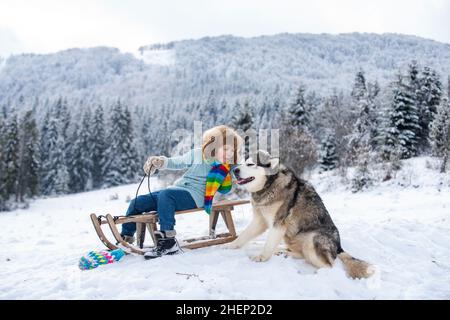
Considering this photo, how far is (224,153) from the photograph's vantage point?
16.3ft

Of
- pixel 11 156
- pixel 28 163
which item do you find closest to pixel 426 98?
pixel 11 156

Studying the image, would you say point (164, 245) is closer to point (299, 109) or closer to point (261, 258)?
point (261, 258)

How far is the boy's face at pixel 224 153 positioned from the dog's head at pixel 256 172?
1.59 feet

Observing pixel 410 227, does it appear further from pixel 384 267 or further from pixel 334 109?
pixel 334 109

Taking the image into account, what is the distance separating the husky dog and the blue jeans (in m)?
0.85

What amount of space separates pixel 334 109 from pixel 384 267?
36.0 metres

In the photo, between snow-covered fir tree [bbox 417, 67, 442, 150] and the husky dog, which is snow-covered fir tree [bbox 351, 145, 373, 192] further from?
snow-covered fir tree [bbox 417, 67, 442, 150]

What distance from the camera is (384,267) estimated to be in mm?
4402

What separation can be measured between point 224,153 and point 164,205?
42.8 inches

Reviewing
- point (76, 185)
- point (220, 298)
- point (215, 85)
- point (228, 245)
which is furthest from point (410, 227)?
point (215, 85)

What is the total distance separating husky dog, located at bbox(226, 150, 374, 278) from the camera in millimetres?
4180

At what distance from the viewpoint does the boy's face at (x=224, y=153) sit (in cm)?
496

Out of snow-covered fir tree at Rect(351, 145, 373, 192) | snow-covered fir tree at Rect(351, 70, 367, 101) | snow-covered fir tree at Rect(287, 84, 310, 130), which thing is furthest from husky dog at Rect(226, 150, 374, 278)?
snow-covered fir tree at Rect(351, 70, 367, 101)

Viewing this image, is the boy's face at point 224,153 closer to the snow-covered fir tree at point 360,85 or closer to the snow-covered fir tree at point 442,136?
the snow-covered fir tree at point 442,136
